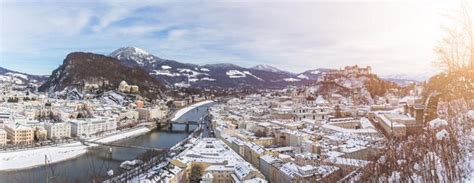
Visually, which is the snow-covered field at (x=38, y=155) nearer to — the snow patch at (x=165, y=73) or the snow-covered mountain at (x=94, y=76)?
the snow-covered mountain at (x=94, y=76)

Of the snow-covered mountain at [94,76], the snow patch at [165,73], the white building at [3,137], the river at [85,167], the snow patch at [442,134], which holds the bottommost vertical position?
the river at [85,167]

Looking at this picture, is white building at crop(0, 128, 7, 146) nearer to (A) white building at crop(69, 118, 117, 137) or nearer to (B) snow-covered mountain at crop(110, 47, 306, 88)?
(A) white building at crop(69, 118, 117, 137)

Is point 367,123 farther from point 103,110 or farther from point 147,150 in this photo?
point 103,110

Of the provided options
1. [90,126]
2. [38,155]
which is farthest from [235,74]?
[38,155]

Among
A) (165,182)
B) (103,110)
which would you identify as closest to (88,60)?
(103,110)

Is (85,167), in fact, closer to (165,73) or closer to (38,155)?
(38,155)

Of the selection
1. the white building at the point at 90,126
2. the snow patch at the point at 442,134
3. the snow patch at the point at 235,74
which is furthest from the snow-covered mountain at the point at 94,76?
the snow patch at the point at 235,74
